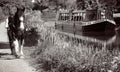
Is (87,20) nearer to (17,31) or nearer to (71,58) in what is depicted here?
(17,31)

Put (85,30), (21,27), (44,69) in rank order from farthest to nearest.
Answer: (85,30) < (21,27) < (44,69)

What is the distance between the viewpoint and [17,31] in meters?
10.3

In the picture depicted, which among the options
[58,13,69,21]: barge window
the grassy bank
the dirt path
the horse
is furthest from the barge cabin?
the dirt path

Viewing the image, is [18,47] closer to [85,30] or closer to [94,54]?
[94,54]

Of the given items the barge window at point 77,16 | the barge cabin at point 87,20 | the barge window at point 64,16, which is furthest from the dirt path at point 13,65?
the barge window at point 64,16

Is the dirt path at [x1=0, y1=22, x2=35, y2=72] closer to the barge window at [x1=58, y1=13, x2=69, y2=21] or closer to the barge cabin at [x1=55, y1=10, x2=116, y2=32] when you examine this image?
the barge cabin at [x1=55, y1=10, x2=116, y2=32]

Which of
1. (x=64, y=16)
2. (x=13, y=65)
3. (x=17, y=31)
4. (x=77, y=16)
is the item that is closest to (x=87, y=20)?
(x=77, y=16)

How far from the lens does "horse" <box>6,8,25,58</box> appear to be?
10281 millimetres

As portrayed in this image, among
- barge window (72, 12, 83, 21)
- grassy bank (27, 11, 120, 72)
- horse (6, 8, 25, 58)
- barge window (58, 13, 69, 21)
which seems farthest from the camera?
barge window (58, 13, 69, 21)

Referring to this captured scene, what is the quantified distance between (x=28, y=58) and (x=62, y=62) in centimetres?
276

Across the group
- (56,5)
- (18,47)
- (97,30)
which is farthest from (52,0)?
(18,47)

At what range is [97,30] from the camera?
31.4 metres

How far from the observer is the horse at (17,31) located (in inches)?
405

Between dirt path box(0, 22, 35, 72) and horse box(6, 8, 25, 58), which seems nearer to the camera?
dirt path box(0, 22, 35, 72)
